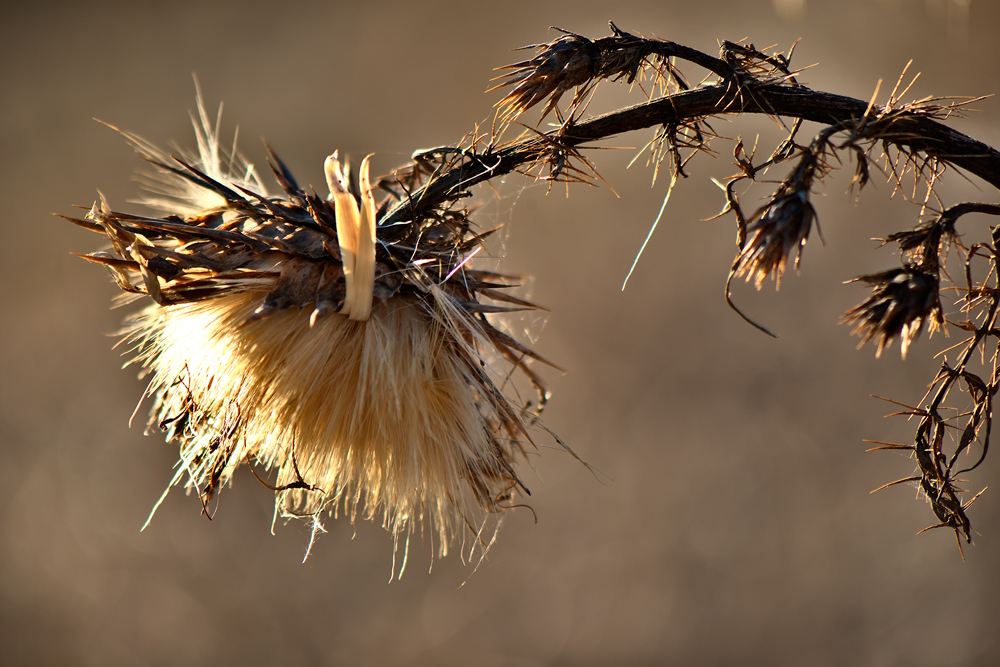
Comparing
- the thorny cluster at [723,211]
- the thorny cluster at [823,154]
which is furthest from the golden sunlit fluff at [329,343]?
the thorny cluster at [823,154]

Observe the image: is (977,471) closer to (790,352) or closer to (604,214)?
(790,352)

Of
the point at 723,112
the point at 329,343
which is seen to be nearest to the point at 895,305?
the point at 723,112

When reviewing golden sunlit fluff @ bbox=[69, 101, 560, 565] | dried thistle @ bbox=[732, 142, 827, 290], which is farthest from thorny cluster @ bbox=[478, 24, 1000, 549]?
golden sunlit fluff @ bbox=[69, 101, 560, 565]

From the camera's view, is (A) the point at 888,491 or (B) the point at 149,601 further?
(B) the point at 149,601

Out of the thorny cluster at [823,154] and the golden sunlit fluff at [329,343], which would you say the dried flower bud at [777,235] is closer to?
the thorny cluster at [823,154]

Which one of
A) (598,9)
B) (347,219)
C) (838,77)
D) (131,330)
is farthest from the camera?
(598,9)

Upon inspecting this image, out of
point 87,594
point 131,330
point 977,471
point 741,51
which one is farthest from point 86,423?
point 977,471

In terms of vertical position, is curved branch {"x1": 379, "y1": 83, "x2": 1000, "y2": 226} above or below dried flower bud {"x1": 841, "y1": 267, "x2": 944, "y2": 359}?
above

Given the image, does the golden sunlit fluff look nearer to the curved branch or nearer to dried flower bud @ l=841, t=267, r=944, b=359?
the curved branch
